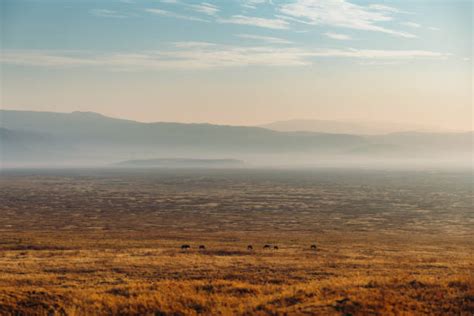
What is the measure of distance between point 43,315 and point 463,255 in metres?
34.8

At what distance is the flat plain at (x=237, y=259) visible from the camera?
18.2m

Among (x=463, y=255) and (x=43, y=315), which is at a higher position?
(x=43, y=315)

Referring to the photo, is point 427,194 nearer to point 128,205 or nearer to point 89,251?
point 128,205

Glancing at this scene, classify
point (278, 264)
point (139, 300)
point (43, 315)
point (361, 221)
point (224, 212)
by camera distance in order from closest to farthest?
point (43, 315)
point (139, 300)
point (278, 264)
point (361, 221)
point (224, 212)

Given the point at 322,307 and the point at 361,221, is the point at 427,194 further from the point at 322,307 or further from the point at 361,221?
the point at 322,307

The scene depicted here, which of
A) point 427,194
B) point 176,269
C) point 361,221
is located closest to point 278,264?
point 176,269

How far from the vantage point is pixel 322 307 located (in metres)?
17.3

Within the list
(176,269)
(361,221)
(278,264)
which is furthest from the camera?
(361,221)

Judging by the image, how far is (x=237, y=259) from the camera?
34906 millimetres

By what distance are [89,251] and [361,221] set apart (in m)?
46.2

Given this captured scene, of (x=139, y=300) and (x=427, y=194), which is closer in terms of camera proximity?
(x=139, y=300)

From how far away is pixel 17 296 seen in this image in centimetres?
1820

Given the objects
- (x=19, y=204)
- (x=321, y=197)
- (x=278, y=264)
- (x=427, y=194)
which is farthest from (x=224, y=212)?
(x=427, y=194)

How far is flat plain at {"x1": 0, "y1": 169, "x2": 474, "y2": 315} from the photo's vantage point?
18.2m
